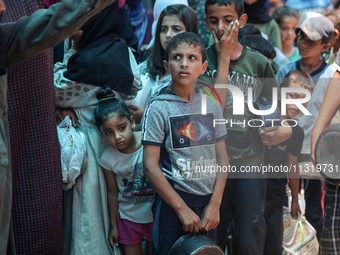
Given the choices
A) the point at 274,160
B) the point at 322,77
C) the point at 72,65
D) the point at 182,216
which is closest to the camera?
the point at 182,216

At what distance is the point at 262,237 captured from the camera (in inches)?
134

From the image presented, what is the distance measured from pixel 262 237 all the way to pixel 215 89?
107 cm

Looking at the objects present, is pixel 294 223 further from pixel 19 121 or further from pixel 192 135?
pixel 19 121

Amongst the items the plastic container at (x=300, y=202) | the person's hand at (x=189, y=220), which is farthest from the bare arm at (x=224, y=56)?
the plastic container at (x=300, y=202)

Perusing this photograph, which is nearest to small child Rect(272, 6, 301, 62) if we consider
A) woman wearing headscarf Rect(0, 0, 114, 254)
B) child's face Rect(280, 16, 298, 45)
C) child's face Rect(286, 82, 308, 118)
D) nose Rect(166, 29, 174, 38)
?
child's face Rect(280, 16, 298, 45)

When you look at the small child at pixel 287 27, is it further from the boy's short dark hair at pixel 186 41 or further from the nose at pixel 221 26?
the boy's short dark hair at pixel 186 41

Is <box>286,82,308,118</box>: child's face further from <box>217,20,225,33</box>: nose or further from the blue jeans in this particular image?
<box>217,20,225,33</box>: nose

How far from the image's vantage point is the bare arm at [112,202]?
342 centimetres

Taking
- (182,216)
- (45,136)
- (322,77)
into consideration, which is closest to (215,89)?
(182,216)

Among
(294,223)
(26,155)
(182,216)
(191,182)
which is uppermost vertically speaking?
(26,155)

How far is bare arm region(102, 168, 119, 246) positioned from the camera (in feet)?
11.2

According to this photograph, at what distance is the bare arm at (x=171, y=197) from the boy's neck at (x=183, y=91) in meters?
0.45

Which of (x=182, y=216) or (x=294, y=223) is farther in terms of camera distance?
(x=294, y=223)

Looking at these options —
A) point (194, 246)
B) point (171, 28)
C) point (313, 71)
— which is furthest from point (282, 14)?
point (194, 246)
